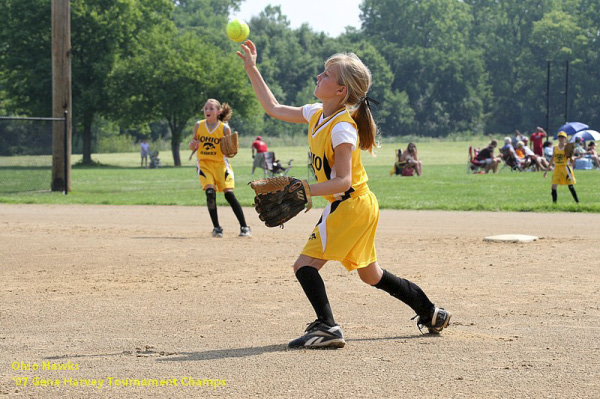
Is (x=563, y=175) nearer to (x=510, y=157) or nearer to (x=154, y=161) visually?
(x=510, y=157)

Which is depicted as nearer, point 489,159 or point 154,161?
point 489,159

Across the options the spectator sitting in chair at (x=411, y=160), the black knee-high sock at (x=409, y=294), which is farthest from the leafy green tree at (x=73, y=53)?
the black knee-high sock at (x=409, y=294)

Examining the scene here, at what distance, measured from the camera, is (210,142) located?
11.9 metres

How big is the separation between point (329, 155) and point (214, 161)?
22.6ft

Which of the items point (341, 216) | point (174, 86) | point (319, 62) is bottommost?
point (341, 216)

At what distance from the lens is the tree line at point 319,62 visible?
49125mm

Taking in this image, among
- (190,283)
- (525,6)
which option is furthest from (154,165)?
(525,6)

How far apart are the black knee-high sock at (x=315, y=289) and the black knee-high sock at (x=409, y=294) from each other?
0.44 meters

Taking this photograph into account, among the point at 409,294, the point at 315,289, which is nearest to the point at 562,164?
the point at 409,294

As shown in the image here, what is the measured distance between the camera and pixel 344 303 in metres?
6.97

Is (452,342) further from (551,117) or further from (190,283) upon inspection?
(551,117)

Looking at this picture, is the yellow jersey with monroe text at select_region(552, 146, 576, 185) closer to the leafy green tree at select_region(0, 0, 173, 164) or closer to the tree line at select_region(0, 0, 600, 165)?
the tree line at select_region(0, 0, 600, 165)

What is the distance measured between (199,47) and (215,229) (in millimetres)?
40686

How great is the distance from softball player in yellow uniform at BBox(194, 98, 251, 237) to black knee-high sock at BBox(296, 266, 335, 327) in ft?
21.9
